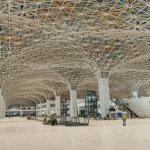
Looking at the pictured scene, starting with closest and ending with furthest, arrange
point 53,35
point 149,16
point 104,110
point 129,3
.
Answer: point 129,3 < point 149,16 < point 53,35 < point 104,110

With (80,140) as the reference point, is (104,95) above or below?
above

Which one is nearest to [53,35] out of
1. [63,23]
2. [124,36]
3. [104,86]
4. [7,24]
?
[63,23]

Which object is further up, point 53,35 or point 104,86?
point 53,35

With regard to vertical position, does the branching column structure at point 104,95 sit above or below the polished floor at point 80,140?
above

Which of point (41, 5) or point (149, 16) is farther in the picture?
point (149, 16)

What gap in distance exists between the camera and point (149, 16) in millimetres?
29688

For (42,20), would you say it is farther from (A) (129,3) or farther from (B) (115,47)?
(B) (115,47)

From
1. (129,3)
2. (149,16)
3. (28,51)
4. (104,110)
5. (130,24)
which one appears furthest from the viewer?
(104,110)

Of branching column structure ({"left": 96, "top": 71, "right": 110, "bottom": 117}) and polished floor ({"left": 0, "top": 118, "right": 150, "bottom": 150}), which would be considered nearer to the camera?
polished floor ({"left": 0, "top": 118, "right": 150, "bottom": 150})

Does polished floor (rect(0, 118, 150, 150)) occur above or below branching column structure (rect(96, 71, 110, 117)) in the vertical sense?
below

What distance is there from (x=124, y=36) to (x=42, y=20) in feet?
45.8

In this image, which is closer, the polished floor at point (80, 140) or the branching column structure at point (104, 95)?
the polished floor at point (80, 140)

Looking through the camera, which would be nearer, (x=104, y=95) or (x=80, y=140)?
(x=80, y=140)

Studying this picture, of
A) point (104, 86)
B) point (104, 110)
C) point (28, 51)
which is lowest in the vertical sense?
point (104, 110)
